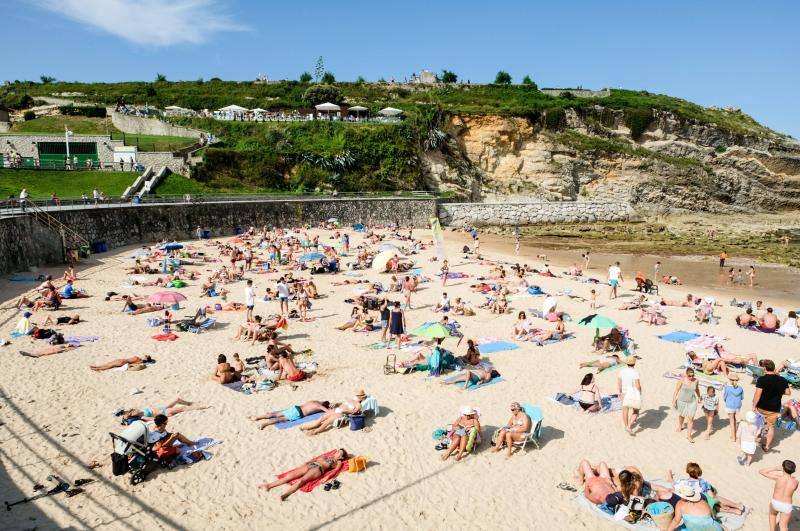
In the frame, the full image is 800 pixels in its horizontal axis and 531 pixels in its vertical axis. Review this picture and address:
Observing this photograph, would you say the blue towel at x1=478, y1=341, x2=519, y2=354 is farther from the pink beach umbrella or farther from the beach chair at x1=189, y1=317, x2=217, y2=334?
the pink beach umbrella

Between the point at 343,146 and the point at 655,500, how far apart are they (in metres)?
39.4

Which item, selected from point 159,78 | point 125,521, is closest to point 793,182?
point 125,521

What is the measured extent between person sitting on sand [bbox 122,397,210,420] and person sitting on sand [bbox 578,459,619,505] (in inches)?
243

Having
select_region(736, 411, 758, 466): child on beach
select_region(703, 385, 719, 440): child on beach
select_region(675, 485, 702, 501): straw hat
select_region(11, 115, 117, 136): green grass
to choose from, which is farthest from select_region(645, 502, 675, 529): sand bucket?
select_region(11, 115, 117, 136): green grass

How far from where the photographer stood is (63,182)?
31266 mm

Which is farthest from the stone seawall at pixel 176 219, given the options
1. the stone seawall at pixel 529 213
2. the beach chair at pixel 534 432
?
the beach chair at pixel 534 432

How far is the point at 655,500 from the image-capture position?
6.40 meters

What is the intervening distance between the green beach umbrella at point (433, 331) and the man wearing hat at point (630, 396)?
3916 millimetres

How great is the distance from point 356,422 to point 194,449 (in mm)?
2414

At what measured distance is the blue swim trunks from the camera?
28.6 feet

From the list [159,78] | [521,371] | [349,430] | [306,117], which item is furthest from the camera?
[159,78]

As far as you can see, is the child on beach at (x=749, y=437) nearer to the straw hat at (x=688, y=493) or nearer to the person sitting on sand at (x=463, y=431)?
the straw hat at (x=688, y=493)

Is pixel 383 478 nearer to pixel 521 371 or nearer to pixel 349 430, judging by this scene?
Answer: pixel 349 430

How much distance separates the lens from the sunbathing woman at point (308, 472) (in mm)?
6875
